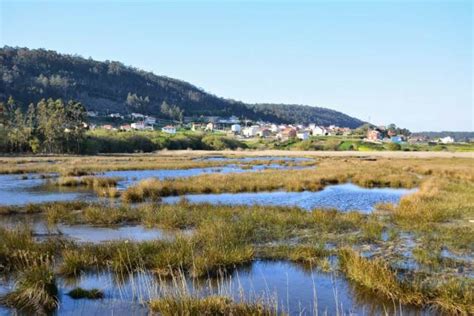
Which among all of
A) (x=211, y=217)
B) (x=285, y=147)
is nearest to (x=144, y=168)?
(x=211, y=217)

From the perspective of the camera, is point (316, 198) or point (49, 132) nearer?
point (316, 198)

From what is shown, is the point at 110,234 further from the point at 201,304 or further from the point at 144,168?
the point at 144,168

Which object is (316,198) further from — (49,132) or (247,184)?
(49,132)

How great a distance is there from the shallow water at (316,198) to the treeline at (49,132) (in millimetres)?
68284

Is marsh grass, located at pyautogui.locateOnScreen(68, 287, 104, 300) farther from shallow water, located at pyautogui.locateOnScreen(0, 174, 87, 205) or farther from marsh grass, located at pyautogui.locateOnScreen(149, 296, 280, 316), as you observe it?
shallow water, located at pyautogui.locateOnScreen(0, 174, 87, 205)

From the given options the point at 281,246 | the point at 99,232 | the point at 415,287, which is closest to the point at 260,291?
the point at 415,287

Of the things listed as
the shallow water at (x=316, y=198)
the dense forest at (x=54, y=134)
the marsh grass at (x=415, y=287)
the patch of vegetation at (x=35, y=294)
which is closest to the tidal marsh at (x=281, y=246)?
the marsh grass at (x=415, y=287)

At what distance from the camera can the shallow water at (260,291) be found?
9469mm

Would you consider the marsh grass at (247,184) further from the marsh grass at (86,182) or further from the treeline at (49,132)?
the treeline at (49,132)

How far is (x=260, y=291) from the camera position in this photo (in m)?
10.6

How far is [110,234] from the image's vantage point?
16.5 meters

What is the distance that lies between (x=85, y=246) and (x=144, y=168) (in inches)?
1671

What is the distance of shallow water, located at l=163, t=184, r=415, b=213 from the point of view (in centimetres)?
2552

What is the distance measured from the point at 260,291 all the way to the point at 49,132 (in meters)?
86.6
